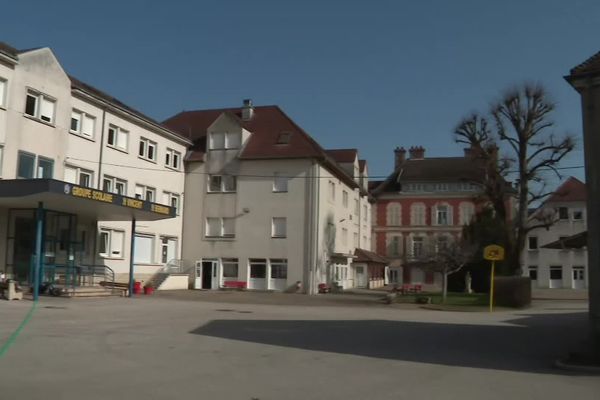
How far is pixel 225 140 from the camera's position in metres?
43.4

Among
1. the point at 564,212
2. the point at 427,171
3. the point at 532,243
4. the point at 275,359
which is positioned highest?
the point at 427,171

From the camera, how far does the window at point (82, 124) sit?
31922mm

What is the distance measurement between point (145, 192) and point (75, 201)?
42.8 ft

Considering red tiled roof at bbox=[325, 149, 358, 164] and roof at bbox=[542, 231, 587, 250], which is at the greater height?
red tiled roof at bbox=[325, 149, 358, 164]

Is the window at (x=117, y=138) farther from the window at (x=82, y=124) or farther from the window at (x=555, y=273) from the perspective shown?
the window at (x=555, y=273)

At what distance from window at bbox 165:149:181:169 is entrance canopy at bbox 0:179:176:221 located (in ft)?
30.5

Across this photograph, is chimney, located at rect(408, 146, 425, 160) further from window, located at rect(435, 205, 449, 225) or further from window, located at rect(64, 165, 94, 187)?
window, located at rect(64, 165, 94, 187)

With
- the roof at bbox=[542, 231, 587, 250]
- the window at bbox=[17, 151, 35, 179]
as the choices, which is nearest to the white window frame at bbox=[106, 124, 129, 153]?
the window at bbox=[17, 151, 35, 179]

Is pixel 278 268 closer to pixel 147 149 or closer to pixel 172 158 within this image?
pixel 172 158

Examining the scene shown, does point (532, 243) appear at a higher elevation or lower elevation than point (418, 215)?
lower

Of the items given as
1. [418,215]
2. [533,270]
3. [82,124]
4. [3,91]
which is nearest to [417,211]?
[418,215]

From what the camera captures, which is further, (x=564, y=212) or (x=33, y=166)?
(x=564, y=212)

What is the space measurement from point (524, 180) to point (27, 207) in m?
27.4

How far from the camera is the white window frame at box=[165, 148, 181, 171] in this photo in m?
41.6
